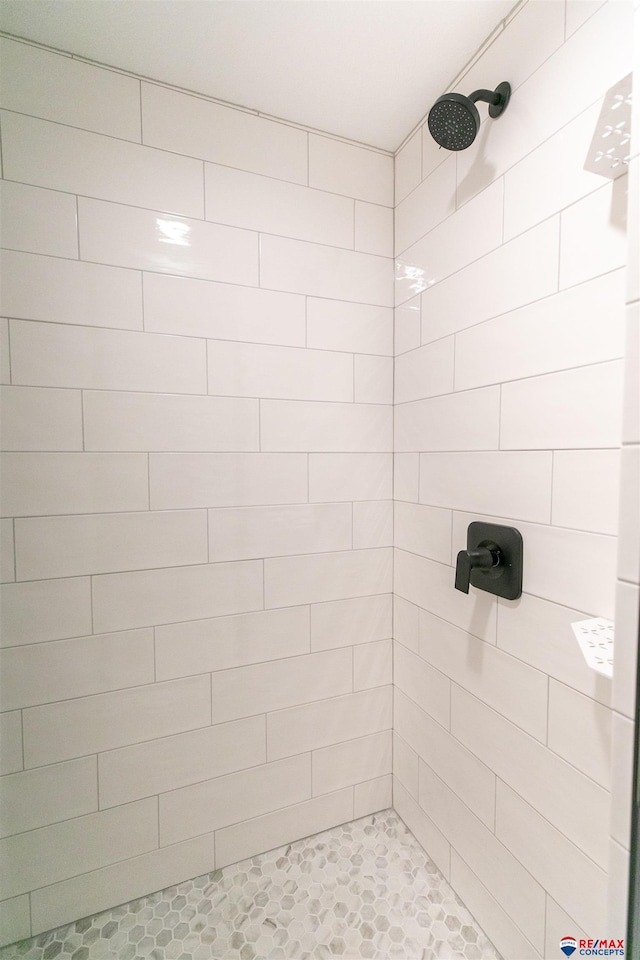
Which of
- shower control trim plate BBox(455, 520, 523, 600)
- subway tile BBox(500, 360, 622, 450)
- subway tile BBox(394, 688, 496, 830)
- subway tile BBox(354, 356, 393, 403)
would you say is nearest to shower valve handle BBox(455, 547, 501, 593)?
shower control trim plate BBox(455, 520, 523, 600)

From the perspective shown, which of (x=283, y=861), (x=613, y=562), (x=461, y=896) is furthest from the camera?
(x=283, y=861)

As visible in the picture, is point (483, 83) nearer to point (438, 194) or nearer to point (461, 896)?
point (438, 194)

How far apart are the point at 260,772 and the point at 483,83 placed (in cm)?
178

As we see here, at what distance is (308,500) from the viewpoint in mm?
1150

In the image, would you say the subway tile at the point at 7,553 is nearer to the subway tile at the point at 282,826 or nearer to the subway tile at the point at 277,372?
the subway tile at the point at 277,372

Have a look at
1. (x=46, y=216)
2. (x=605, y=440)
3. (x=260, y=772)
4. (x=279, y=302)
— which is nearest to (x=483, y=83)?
(x=279, y=302)

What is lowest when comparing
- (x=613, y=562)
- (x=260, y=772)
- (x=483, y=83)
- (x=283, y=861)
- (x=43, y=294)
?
(x=283, y=861)

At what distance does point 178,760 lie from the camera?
105cm

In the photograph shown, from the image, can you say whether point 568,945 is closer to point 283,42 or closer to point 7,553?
point 7,553

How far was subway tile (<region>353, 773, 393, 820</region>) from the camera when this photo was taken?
1.25m

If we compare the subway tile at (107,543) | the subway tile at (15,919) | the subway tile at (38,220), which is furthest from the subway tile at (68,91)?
the subway tile at (15,919)

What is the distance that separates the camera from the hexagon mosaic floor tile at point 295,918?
91cm

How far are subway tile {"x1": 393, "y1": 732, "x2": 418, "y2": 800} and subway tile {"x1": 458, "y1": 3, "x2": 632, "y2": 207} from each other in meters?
1.49

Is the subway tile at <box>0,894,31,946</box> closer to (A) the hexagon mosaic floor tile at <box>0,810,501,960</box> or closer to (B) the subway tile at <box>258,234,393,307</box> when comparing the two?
(A) the hexagon mosaic floor tile at <box>0,810,501,960</box>
